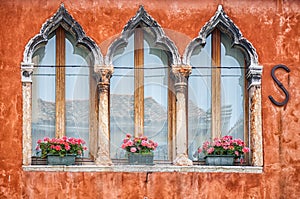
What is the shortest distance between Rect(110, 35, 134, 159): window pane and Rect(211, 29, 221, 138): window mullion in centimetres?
106

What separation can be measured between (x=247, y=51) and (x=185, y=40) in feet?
2.67

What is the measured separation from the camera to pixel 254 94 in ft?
37.9

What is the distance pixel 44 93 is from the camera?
38.2 ft

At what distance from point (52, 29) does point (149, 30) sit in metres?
1.24

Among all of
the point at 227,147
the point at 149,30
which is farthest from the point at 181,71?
the point at 227,147

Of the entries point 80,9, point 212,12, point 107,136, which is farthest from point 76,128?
point 212,12

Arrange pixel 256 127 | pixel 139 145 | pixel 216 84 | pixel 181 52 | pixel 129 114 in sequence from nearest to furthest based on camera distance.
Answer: pixel 139 145, pixel 256 127, pixel 181 52, pixel 129 114, pixel 216 84

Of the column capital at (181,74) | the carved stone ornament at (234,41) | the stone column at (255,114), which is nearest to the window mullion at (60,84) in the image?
the column capital at (181,74)

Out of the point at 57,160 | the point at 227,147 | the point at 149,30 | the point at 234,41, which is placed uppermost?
the point at 149,30

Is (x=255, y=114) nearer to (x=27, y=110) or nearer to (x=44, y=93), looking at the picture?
(x=44, y=93)

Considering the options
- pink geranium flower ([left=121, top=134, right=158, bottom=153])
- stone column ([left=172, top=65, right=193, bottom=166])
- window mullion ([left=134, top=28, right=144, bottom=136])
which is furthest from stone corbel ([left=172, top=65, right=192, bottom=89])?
pink geranium flower ([left=121, top=134, right=158, bottom=153])

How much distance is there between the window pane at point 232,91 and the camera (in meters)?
11.8

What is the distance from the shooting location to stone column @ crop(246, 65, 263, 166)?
1148 centimetres

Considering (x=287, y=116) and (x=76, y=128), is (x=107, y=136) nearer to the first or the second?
(x=76, y=128)
